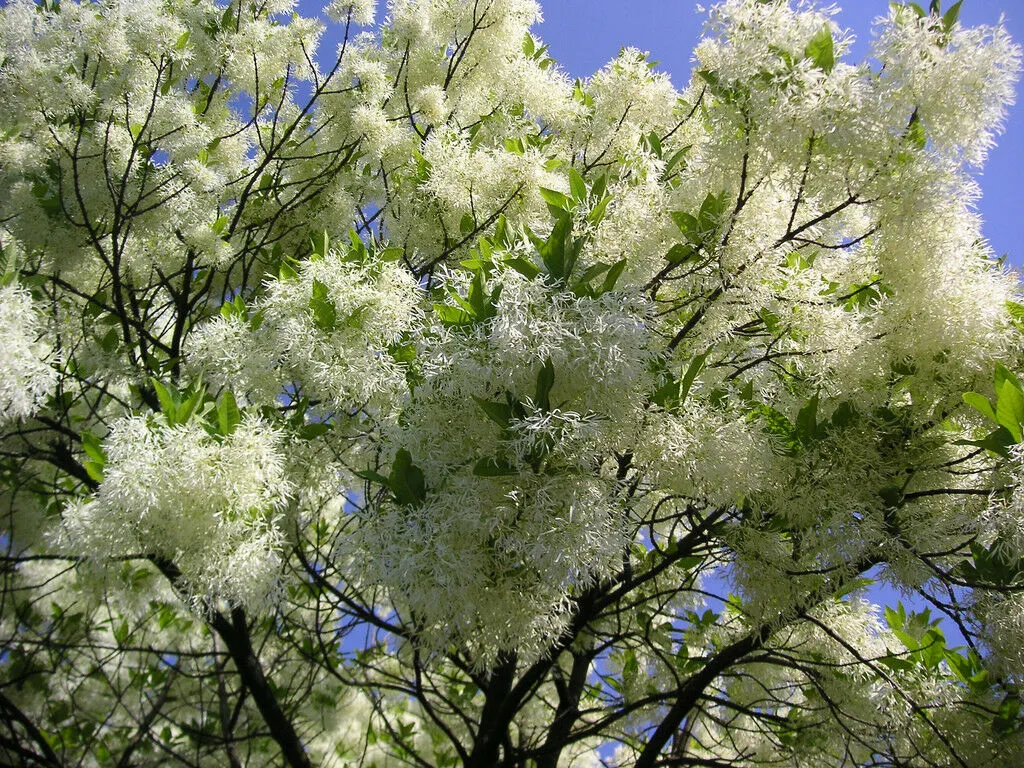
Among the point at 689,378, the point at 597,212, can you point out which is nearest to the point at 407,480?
the point at 689,378

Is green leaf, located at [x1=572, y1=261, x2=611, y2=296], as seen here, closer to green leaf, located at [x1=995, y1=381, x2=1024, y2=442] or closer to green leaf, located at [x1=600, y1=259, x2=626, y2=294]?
green leaf, located at [x1=600, y1=259, x2=626, y2=294]

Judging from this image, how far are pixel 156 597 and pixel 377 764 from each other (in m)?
2.29

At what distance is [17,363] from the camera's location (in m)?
2.04

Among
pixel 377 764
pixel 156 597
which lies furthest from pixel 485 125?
pixel 377 764

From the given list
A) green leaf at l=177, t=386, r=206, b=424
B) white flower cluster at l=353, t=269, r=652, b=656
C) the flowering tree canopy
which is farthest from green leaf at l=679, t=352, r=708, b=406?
green leaf at l=177, t=386, r=206, b=424

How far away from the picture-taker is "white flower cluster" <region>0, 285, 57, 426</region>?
2012 mm

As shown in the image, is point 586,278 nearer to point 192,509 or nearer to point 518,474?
point 518,474

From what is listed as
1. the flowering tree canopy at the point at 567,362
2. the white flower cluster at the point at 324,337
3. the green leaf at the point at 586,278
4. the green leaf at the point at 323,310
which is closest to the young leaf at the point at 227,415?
the flowering tree canopy at the point at 567,362

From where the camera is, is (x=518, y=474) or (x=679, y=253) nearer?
(x=518, y=474)

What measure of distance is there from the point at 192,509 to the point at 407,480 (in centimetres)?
56

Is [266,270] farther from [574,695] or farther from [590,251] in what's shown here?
[574,695]

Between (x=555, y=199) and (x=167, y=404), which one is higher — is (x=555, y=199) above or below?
above

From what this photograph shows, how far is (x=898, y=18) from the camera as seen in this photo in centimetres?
220

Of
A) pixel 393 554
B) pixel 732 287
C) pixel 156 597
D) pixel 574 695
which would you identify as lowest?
pixel 393 554
